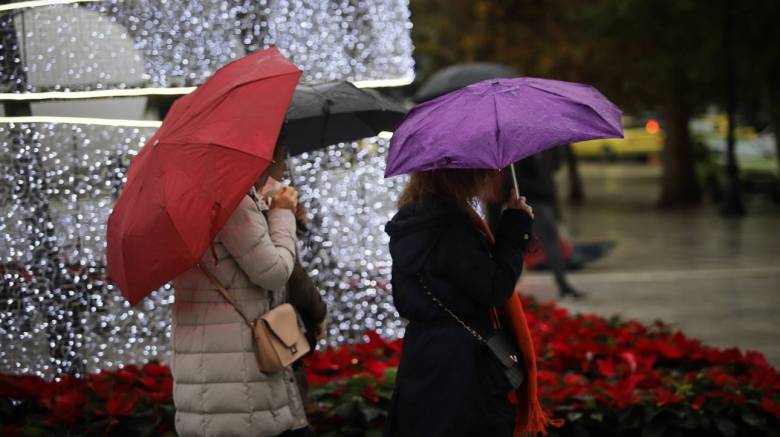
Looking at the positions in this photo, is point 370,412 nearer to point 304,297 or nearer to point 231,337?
point 304,297

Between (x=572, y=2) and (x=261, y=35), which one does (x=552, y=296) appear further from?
(x=572, y=2)

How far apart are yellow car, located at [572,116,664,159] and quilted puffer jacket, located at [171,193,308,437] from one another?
1738 inches

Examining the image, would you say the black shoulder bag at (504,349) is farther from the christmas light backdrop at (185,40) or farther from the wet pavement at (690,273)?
the wet pavement at (690,273)

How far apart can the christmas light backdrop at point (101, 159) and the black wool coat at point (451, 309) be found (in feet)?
6.89

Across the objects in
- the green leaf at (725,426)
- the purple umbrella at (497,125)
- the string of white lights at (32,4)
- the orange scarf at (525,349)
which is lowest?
the green leaf at (725,426)

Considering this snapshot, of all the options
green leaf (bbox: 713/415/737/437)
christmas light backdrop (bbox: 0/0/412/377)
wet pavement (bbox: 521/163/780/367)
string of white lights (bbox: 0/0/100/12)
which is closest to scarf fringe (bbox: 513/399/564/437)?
green leaf (bbox: 713/415/737/437)

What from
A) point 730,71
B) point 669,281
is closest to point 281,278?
point 669,281

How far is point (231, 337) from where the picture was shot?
393cm

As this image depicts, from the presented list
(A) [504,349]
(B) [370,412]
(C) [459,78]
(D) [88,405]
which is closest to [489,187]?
(A) [504,349]

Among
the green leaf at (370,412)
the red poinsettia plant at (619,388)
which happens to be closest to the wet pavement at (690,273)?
the red poinsettia plant at (619,388)

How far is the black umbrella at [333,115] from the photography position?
16.2 ft

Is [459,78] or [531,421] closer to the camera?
[531,421]

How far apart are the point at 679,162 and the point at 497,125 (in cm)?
2316

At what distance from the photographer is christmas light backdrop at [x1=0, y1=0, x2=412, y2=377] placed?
534cm
